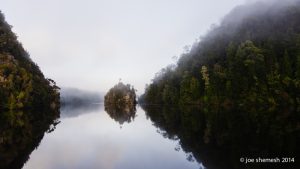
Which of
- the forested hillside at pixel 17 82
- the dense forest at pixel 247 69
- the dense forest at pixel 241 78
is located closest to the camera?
the dense forest at pixel 241 78

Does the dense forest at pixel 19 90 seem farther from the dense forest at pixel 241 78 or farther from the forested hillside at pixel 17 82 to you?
the dense forest at pixel 241 78

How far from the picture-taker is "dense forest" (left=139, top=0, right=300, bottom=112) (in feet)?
400

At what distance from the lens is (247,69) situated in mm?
135000

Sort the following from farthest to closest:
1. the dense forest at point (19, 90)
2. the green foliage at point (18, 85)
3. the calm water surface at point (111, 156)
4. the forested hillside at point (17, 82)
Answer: the forested hillside at point (17, 82), the green foliage at point (18, 85), the dense forest at point (19, 90), the calm water surface at point (111, 156)

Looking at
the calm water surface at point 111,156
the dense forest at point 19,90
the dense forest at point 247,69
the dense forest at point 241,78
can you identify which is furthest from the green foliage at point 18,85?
the calm water surface at point 111,156

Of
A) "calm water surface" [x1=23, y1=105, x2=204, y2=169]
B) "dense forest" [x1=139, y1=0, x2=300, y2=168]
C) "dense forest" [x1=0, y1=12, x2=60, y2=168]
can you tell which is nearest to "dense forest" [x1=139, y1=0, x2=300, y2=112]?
"dense forest" [x1=139, y1=0, x2=300, y2=168]

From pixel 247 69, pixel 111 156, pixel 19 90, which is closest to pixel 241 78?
pixel 247 69

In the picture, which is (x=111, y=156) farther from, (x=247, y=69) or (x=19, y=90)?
(x=247, y=69)

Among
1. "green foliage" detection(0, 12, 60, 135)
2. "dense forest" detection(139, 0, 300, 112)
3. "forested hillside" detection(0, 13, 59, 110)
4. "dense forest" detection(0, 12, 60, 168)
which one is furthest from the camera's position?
"dense forest" detection(139, 0, 300, 112)

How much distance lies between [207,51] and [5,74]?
91.1 meters

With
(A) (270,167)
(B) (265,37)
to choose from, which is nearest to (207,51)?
(B) (265,37)

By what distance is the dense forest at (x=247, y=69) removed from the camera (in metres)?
122

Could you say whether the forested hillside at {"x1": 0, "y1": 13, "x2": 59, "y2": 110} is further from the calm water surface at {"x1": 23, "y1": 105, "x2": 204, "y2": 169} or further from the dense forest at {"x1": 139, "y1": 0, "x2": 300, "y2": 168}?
the calm water surface at {"x1": 23, "y1": 105, "x2": 204, "y2": 169}

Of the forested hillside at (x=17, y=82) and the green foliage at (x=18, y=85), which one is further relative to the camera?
the forested hillside at (x=17, y=82)
